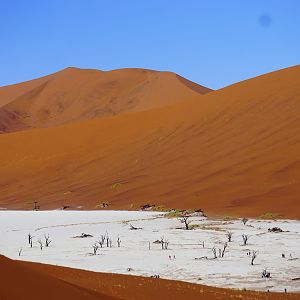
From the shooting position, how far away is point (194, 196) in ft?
94.1

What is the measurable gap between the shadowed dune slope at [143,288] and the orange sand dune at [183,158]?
13.7 metres

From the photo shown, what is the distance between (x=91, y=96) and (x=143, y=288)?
3257 inches

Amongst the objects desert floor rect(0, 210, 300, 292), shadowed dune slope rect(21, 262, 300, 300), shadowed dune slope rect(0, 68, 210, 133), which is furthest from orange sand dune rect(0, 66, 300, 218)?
shadowed dune slope rect(0, 68, 210, 133)

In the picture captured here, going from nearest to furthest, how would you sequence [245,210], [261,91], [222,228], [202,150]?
[222,228] → [245,210] → [202,150] → [261,91]

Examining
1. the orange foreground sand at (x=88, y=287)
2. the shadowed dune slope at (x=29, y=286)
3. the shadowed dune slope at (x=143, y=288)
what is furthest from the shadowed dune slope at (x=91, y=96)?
the shadowed dune slope at (x=29, y=286)

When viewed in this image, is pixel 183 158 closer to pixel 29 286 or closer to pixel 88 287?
pixel 88 287

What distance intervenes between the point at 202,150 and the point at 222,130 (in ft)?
10.3

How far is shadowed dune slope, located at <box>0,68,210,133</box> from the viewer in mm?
82875

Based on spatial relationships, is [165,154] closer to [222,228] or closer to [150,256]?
[222,228]

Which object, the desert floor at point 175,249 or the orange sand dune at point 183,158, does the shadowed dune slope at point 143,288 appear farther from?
the orange sand dune at point 183,158

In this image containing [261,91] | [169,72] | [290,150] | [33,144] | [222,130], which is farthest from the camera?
[169,72]

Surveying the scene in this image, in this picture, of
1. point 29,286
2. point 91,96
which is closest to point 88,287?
point 29,286

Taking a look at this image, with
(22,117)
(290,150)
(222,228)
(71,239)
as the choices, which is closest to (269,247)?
(222,228)

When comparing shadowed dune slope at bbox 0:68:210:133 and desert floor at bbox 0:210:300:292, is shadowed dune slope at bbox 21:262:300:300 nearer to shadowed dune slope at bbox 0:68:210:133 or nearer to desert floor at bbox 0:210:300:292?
desert floor at bbox 0:210:300:292
